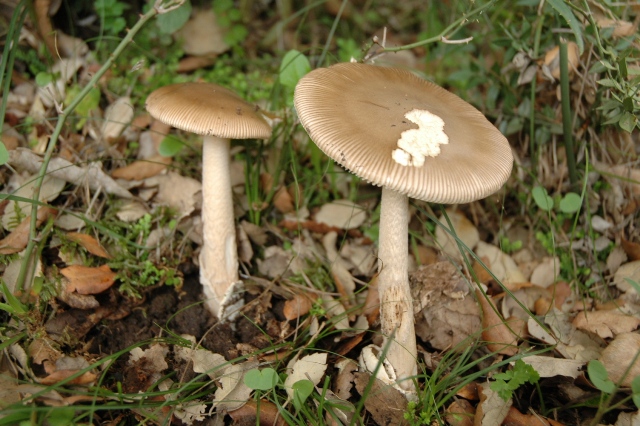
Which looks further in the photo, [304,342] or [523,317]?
[523,317]

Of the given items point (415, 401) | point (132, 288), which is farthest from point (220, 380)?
point (415, 401)

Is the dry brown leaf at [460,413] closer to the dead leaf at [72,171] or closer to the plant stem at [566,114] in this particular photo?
the plant stem at [566,114]

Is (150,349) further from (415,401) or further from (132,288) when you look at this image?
(415,401)

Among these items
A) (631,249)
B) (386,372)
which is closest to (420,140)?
(386,372)

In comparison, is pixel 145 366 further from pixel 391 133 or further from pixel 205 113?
pixel 391 133

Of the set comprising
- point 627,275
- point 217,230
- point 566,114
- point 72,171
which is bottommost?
point 627,275
